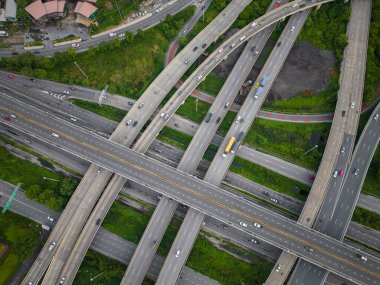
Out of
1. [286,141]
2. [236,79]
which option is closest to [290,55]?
[236,79]

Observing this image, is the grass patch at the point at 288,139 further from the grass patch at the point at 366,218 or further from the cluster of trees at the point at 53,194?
the cluster of trees at the point at 53,194

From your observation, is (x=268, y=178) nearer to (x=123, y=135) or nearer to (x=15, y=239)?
(x=123, y=135)

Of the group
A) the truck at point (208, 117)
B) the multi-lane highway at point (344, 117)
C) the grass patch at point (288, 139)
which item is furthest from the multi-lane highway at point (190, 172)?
the multi-lane highway at point (344, 117)

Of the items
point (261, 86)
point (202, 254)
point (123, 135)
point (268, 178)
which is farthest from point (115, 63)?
point (202, 254)

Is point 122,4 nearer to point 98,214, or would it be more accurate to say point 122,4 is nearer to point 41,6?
point 41,6

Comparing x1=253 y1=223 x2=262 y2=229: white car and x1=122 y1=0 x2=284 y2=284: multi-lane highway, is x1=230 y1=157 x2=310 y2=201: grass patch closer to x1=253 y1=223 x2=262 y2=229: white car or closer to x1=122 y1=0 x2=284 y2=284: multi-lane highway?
x1=122 y1=0 x2=284 y2=284: multi-lane highway

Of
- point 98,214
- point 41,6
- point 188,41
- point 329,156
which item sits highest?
point 188,41
